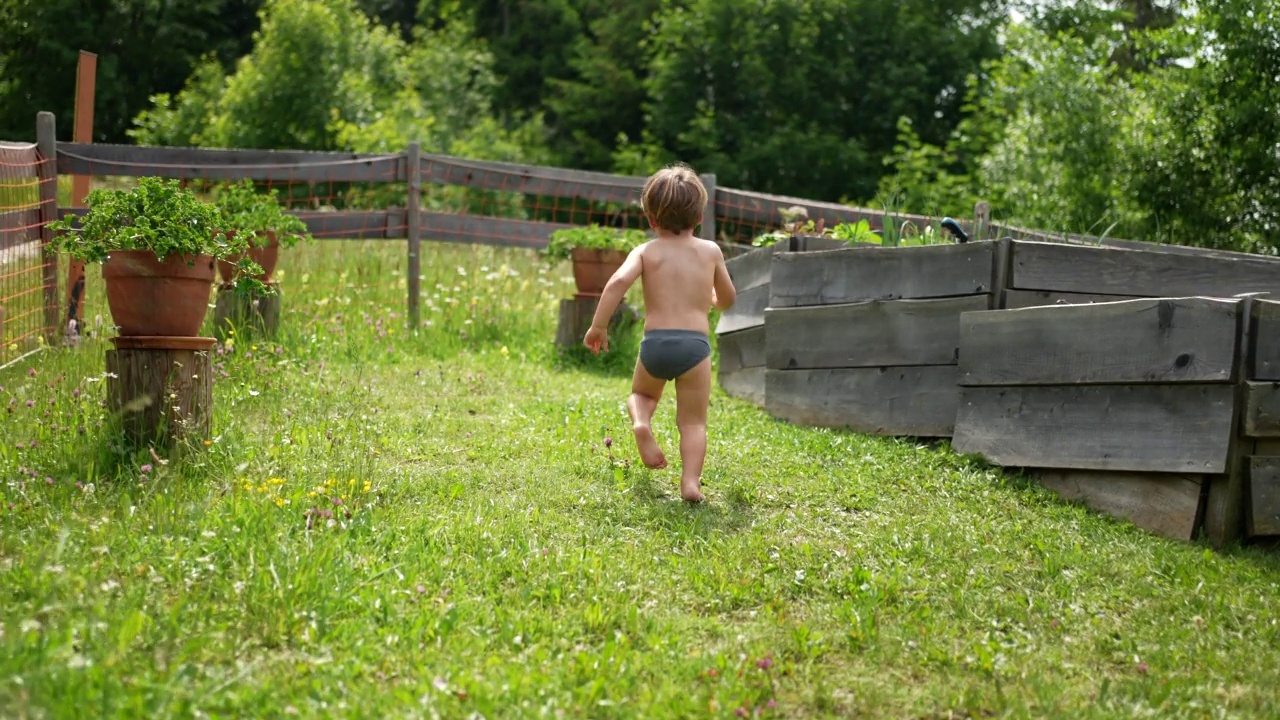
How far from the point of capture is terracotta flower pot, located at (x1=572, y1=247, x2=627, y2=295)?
9008 mm

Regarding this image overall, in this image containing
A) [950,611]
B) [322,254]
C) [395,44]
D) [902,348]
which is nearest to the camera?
[950,611]

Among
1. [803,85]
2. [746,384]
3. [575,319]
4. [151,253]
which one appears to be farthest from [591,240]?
[803,85]

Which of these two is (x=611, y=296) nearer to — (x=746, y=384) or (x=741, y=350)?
(x=746, y=384)

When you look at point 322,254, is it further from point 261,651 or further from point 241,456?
point 261,651

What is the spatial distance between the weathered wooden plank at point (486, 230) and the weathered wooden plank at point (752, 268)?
2.68m

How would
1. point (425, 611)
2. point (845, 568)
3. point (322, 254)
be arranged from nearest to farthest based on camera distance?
point (425, 611) < point (845, 568) < point (322, 254)

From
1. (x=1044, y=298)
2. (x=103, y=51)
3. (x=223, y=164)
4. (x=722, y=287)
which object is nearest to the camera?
(x=722, y=287)

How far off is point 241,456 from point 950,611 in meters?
2.83

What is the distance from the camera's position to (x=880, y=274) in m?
6.14

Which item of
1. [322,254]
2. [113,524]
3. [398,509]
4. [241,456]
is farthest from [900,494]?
[322,254]

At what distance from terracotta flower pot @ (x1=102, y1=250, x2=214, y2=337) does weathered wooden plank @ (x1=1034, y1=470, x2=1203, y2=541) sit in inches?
150

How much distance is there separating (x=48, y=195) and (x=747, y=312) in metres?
5.15

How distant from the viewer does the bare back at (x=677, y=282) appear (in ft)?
16.0

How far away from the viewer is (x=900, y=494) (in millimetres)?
4875
